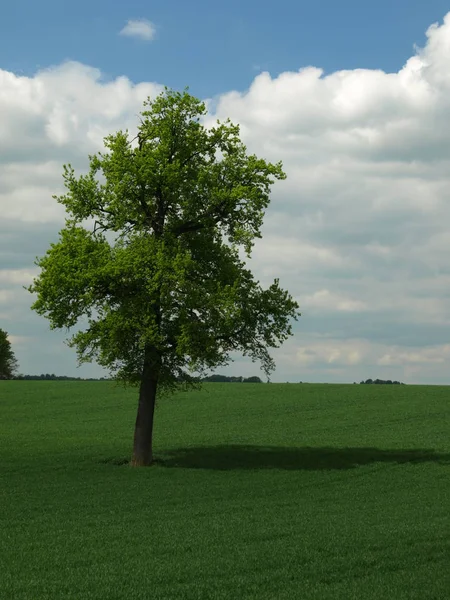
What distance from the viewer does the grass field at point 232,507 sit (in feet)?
49.2

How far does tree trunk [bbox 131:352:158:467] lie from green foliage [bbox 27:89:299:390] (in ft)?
1.38

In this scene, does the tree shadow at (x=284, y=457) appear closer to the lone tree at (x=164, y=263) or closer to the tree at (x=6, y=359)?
the lone tree at (x=164, y=263)

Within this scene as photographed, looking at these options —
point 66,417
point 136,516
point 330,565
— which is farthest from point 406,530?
point 66,417

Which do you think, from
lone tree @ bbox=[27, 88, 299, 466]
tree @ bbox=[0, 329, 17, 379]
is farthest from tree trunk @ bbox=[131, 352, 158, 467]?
tree @ bbox=[0, 329, 17, 379]

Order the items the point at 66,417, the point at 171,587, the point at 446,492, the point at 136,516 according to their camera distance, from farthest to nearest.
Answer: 1. the point at 66,417
2. the point at 446,492
3. the point at 136,516
4. the point at 171,587

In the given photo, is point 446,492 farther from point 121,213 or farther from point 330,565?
point 121,213

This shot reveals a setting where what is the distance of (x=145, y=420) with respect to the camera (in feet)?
121

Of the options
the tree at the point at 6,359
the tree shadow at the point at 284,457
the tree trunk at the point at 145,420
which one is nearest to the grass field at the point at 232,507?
the tree shadow at the point at 284,457

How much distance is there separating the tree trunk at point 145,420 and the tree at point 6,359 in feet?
331

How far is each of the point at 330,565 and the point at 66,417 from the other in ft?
158

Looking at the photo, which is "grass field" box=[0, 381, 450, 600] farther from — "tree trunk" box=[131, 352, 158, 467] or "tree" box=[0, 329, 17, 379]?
"tree" box=[0, 329, 17, 379]

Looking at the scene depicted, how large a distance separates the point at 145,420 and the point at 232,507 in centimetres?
1234

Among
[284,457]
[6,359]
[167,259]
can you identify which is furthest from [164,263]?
[6,359]

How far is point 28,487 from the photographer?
29.8 meters
